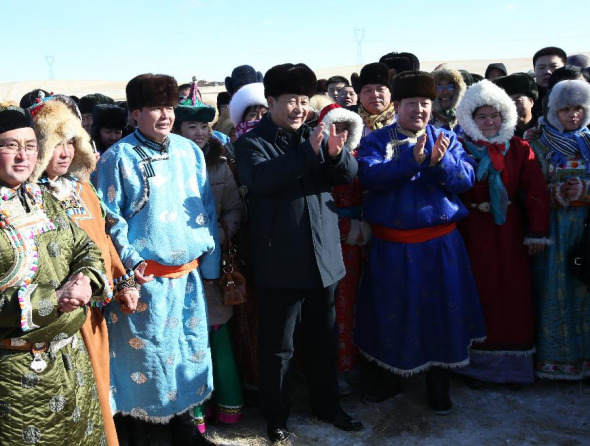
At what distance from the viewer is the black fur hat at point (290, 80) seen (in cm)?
352

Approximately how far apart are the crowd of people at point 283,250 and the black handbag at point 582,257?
0.05 meters

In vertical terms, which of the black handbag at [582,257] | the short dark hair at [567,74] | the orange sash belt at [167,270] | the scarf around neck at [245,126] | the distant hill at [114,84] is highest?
the distant hill at [114,84]

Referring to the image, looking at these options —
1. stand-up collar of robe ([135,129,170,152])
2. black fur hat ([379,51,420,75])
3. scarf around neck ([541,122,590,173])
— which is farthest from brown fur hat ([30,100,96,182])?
black fur hat ([379,51,420,75])

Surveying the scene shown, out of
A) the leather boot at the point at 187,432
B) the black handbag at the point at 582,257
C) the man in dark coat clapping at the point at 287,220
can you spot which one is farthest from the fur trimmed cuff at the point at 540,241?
the leather boot at the point at 187,432

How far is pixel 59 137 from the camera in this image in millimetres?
2875

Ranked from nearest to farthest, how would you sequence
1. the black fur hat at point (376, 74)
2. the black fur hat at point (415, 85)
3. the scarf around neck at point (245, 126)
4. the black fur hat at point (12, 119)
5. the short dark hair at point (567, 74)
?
1. the black fur hat at point (12, 119)
2. the black fur hat at point (415, 85)
3. the scarf around neck at point (245, 126)
4. the black fur hat at point (376, 74)
5. the short dark hair at point (567, 74)

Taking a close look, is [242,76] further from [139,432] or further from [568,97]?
[139,432]

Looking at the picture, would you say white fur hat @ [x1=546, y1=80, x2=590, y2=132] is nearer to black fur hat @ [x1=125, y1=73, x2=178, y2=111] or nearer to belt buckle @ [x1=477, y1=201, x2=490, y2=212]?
belt buckle @ [x1=477, y1=201, x2=490, y2=212]

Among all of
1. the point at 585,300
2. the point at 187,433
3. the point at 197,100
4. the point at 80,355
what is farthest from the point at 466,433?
the point at 197,100

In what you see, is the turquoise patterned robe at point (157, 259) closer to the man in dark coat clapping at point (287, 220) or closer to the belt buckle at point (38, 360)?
the man in dark coat clapping at point (287, 220)

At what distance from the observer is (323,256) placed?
A: 363cm

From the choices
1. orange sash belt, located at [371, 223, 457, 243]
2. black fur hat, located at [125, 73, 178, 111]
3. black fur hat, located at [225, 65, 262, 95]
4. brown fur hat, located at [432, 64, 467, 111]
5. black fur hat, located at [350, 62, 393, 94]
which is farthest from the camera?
black fur hat, located at [225, 65, 262, 95]

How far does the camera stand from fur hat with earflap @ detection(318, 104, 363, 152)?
11.9ft

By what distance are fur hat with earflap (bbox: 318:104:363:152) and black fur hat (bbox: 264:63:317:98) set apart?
0.58ft
